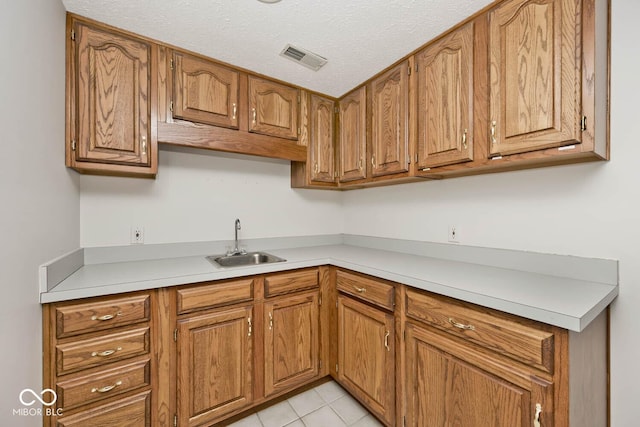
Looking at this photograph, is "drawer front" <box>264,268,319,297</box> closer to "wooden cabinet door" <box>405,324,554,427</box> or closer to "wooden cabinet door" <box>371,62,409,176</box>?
"wooden cabinet door" <box>405,324,554,427</box>

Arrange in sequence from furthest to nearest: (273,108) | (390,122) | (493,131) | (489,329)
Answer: (273,108) < (390,122) < (493,131) < (489,329)

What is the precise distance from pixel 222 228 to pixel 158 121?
0.84 meters

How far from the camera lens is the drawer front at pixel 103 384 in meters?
1.10

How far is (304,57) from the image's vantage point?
166 cm

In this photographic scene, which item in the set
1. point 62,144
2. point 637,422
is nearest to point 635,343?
point 637,422

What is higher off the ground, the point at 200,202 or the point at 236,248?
the point at 200,202

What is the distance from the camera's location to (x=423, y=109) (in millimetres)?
1543

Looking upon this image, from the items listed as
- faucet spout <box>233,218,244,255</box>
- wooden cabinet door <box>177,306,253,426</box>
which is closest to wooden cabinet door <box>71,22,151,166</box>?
faucet spout <box>233,218,244,255</box>

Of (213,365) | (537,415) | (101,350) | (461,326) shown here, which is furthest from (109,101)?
(537,415)

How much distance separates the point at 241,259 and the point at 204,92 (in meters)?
1.18

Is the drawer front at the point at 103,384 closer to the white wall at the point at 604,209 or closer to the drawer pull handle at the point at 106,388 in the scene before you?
the drawer pull handle at the point at 106,388

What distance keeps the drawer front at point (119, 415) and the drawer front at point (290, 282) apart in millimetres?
751

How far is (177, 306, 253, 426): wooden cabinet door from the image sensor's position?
1.35 m

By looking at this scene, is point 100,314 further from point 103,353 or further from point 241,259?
point 241,259
